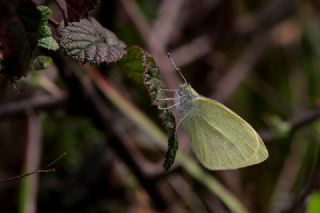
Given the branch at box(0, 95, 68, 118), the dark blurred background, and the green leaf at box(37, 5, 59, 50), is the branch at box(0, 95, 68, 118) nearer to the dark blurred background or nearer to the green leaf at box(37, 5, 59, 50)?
the dark blurred background

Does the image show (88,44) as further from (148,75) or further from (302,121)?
(302,121)

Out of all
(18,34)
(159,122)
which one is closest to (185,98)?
(18,34)

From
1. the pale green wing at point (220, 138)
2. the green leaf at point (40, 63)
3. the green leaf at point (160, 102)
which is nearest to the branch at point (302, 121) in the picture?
the pale green wing at point (220, 138)

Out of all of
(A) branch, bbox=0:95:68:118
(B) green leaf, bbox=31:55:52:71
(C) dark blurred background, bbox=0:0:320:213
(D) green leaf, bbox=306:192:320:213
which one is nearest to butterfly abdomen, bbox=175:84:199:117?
(C) dark blurred background, bbox=0:0:320:213

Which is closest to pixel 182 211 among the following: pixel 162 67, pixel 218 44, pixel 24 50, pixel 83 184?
pixel 83 184

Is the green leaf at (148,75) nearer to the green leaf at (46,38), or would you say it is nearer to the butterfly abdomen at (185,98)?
the green leaf at (46,38)

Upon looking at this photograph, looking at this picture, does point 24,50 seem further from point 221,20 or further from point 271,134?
point 221,20
